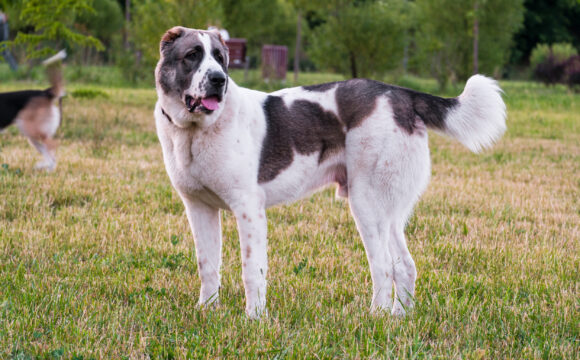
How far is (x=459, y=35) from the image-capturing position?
84.9 ft

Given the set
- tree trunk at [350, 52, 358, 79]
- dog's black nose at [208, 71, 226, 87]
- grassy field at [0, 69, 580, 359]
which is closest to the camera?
grassy field at [0, 69, 580, 359]

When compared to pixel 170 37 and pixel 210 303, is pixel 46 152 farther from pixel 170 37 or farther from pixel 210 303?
pixel 210 303

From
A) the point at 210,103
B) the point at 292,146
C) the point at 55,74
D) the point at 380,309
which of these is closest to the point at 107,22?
the point at 55,74

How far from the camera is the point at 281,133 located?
3621 millimetres

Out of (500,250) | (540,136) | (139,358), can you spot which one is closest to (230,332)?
(139,358)

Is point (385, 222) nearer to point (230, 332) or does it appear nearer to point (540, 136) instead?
point (230, 332)

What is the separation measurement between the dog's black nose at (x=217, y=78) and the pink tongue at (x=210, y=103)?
9cm

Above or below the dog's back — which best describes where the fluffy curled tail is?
above

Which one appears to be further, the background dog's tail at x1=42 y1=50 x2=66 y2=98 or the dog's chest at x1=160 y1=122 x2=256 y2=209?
the background dog's tail at x1=42 y1=50 x2=66 y2=98

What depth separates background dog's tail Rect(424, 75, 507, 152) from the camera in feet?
12.2

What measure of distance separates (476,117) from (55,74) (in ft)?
19.6

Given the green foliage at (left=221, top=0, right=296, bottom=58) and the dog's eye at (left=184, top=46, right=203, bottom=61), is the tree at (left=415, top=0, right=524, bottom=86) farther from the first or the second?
the dog's eye at (left=184, top=46, right=203, bottom=61)

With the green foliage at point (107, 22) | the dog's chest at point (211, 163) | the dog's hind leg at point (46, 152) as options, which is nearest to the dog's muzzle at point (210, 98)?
the dog's chest at point (211, 163)

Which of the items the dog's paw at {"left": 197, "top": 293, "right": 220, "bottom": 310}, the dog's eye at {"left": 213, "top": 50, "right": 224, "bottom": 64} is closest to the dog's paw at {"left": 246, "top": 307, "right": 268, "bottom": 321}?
the dog's paw at {"left": 197, "top": 293, "right": 220, "bottom": 310}
